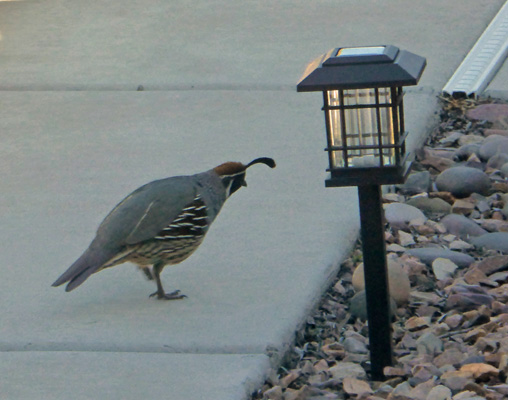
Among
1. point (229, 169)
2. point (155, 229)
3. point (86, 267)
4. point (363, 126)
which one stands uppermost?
point (363, 126)

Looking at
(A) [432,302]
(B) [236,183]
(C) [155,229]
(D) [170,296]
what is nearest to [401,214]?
(A) [432,302]

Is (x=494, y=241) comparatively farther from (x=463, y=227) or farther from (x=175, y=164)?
(x=175, y=164)

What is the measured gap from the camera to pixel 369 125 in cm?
408

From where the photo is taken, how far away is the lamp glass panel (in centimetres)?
404

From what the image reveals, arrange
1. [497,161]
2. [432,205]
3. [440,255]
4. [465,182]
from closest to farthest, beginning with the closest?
[440,255]
[432,205]
[465,182]
[497,161]

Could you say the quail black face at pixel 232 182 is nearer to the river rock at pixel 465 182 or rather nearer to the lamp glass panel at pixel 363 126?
the lamp glass panel at pixel 363 126

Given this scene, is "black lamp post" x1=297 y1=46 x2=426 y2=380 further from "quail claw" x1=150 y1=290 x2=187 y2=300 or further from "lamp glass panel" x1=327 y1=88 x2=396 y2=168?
"quail claw" x1=150 y1=290 x2=187 y2=300

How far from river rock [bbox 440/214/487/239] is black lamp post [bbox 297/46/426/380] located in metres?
1.68

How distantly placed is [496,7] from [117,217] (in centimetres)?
615

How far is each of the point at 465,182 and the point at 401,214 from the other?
0.60 metres

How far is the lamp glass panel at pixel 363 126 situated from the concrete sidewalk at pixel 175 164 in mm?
946

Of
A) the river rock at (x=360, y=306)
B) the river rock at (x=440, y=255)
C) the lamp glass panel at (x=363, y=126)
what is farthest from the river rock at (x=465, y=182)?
the lamp glass panel at (x=363, y=126)

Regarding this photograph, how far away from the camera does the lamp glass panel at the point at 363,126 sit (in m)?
4.04

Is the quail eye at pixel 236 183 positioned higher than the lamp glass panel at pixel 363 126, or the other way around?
the lamp glass panel at pixel 363 126
